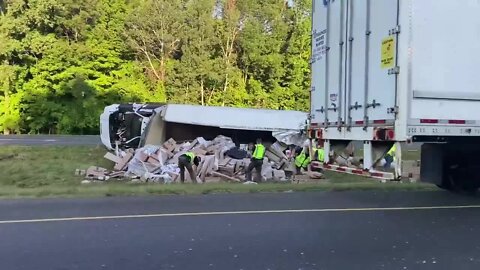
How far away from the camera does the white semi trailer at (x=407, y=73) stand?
740 centimetres

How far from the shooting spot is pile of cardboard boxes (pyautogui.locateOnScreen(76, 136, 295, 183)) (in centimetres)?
1684

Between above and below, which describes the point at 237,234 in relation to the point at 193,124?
below

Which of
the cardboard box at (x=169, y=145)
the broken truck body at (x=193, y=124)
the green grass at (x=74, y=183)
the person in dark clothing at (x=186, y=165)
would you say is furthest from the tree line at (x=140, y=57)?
the person in dark clothing at (x=186, y=165)

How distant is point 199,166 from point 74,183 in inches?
158

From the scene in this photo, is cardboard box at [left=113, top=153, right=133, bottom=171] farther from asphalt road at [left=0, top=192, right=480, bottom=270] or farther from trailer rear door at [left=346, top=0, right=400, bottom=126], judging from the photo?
trailer rear door at [left=346, top=0, right=400, bottom=126]

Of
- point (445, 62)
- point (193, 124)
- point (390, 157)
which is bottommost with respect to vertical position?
point (390, 157)

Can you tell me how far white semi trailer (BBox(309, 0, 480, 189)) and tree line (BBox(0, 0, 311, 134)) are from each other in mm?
32474

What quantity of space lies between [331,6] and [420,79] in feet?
8.37

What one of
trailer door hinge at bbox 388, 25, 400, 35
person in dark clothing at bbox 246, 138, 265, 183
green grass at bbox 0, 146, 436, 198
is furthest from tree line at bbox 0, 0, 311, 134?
trailer door hinge at bbox 388, 25, 400, 35

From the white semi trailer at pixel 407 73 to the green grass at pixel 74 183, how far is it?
345cm

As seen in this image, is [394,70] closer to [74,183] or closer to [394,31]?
[394,31]

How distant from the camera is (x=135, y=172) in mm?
17656

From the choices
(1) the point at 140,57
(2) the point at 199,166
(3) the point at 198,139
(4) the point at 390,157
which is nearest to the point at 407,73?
(4) the point at 390,157

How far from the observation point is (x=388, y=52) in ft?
25.1
